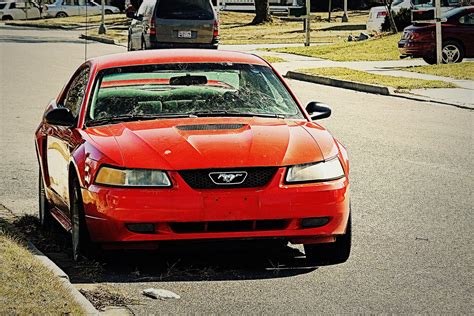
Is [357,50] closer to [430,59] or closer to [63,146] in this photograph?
[430,59]

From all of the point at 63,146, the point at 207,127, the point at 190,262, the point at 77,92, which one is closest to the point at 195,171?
the point at 207,127

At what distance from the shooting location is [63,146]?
916 cm

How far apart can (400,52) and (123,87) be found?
85.6 feet

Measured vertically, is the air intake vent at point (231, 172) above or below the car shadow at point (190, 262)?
above

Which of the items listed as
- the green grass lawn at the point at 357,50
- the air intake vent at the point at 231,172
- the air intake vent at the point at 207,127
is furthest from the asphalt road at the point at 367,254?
the green grass lawn at the point at 357,50

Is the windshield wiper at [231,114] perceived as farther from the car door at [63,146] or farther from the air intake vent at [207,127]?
the car door at [63,146]

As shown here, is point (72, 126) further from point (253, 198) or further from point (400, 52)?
point (400, 52)

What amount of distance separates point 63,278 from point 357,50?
3101 cm

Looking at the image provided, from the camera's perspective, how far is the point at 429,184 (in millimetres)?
12164

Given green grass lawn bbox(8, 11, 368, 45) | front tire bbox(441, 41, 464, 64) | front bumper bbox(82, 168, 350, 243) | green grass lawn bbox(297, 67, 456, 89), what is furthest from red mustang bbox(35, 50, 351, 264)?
green grass lawn bbox(8, 11, 368, 45)

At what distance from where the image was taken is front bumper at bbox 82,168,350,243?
25.5 ft

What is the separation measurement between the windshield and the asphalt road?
3.33ft

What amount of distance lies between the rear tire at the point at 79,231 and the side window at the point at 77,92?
1.02 meters

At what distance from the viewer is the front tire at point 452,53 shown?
32.2m
